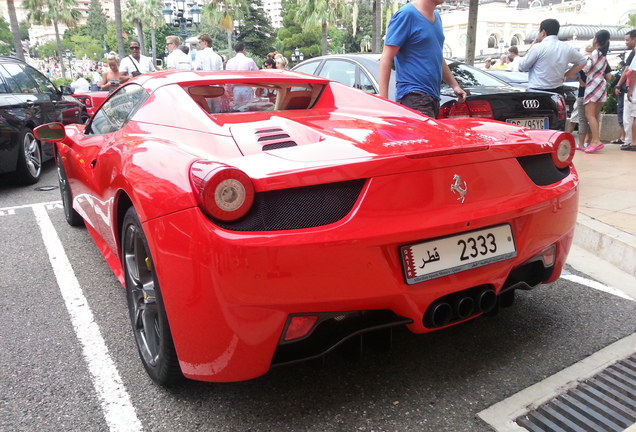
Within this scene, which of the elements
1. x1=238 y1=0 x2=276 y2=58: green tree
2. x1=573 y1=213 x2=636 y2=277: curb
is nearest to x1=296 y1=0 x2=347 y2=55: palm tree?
x1=238 y1=0 x2=276 y2=58: green tree

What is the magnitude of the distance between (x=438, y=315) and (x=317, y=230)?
1.97ft

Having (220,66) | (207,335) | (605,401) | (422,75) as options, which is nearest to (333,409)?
(207,335)

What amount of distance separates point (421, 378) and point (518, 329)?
683 mm

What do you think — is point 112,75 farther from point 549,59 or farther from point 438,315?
point 438,315

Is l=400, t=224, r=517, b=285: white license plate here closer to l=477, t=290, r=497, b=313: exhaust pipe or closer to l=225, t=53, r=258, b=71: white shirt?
l=477, t=290, r=497, b=313: exhaust pipe

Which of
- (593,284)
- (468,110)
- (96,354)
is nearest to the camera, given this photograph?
(96,354)

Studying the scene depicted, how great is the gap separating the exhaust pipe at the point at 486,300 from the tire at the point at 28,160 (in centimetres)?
595

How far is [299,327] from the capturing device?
5.64ft

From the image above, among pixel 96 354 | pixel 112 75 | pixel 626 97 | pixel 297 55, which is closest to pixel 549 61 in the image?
pixel 626 97

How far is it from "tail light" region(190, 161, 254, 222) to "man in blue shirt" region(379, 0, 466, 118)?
2.31 meters

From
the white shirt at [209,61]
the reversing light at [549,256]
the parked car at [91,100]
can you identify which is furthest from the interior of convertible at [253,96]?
the parked car at [91,100]

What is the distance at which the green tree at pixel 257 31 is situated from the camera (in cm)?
6969

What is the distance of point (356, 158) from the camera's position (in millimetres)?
1766

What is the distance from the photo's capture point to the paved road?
6.31 ft
